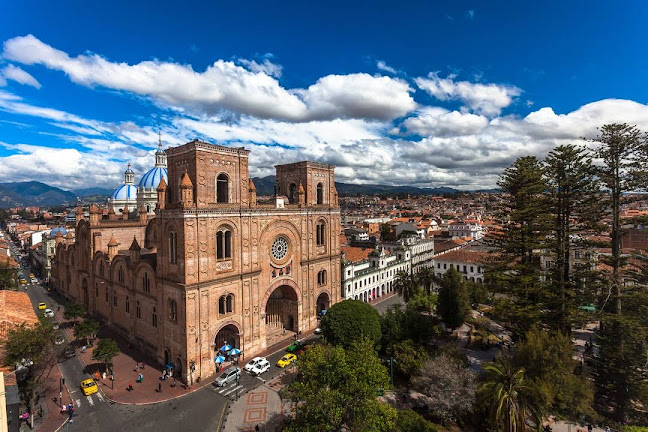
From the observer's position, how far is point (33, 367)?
25.8m

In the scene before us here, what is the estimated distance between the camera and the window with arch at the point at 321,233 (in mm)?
41062

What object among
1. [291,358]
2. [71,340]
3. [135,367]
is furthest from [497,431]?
[71,340]

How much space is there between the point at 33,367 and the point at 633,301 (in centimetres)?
4451

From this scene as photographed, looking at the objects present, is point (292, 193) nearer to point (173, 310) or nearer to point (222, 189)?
point (222, 189)

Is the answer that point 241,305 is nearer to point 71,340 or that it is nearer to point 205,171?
point 205,171

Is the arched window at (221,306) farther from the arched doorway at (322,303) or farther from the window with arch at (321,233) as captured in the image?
the arched doorway at (322,303)

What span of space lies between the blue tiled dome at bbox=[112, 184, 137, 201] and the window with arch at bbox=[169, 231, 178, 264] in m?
37.9

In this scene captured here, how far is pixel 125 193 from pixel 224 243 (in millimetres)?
40557

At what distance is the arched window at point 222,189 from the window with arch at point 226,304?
902 cm

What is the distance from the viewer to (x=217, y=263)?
1187 inches

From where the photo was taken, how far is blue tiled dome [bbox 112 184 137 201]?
6000cm

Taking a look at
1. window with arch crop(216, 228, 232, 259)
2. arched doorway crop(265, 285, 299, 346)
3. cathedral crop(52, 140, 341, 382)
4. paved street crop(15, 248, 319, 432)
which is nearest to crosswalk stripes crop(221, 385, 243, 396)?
paved street crop(15, 248, 319, 432)

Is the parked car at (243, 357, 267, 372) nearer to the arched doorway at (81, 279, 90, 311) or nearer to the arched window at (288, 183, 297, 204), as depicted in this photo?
the arched window at (288, 183, 297, 204)

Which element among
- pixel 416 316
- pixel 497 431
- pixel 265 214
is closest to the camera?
pixel 497 431
